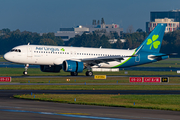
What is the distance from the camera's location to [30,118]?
23.2 m

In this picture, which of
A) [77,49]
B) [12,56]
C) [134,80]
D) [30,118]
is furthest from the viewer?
[77,49]

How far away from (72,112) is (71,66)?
117 ft

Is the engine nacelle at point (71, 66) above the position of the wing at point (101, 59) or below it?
below

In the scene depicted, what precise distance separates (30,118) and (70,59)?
41.4 meters

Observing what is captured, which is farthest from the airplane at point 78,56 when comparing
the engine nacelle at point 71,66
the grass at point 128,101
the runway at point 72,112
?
the runway at point 72,112

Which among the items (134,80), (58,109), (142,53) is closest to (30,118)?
(58,109)

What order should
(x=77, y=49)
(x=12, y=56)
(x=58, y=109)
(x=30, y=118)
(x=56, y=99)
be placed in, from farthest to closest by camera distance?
(x=77, y=49) → (x=12, y=56) → (x=56, y=99) → (x=58, y=109) → (x=30, y=118)

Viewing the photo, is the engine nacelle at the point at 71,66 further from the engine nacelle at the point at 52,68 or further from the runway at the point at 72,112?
the runway at the point at 72,112

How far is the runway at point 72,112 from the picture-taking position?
24.0m

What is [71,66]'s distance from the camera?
2438 inches

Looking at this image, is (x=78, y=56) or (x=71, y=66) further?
(x=78, y=56)

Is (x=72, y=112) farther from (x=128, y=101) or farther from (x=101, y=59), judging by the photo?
(x=101, y=59)

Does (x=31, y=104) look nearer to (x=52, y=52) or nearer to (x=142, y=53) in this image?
(x=52, y=52)

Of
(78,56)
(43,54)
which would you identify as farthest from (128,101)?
(78,56)
